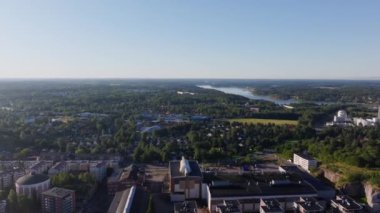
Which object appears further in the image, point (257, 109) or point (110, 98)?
point (110, 98)

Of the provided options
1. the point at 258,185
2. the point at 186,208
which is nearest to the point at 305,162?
the point at 258,185

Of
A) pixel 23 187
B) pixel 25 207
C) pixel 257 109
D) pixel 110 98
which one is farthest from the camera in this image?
pixel 110 98

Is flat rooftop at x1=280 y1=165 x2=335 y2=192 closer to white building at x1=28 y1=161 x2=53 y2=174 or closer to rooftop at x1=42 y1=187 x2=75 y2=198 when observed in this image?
rooftop at x1=42 y1=187 x2=75 y2=198

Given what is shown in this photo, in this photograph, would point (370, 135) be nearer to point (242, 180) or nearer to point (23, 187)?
point (242, 180)

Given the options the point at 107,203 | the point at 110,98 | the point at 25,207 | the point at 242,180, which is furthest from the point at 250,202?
the point at 110,98

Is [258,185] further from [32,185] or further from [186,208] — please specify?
[32,185]

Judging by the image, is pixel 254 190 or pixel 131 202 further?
pixel 254 190

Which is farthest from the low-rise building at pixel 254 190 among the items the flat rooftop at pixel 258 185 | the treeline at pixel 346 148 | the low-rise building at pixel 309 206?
the treeline at pixel 346 148
